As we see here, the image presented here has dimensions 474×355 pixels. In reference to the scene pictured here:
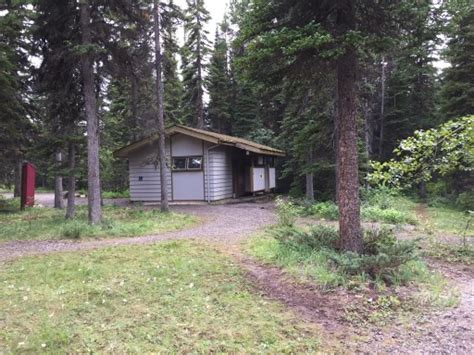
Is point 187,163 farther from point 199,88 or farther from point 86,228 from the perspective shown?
point 199,88

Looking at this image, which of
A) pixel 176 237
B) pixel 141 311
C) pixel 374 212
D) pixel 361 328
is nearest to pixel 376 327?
pixel 361 328

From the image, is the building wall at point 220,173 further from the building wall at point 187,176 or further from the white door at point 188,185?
the white door at point 188,185

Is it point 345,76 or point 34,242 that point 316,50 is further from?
point 34,242

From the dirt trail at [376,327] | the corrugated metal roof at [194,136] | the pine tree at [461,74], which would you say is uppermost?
the pine tree at [461,74]

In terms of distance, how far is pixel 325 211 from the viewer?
13.2 meters

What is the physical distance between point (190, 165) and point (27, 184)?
749 cm

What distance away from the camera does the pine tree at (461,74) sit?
59.5 feet

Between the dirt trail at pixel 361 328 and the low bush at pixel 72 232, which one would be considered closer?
the dirt trail at pixel 361 328

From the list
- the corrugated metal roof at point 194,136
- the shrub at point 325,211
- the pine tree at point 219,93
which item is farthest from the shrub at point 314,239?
the pine tree at point 219,93

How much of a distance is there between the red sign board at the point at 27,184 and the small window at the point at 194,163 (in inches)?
291

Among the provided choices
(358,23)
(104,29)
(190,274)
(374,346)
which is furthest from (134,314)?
(104,29)

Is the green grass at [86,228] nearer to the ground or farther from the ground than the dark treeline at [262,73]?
nearer to the ground

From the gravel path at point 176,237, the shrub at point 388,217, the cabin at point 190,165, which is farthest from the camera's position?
the cabin at point 190,165

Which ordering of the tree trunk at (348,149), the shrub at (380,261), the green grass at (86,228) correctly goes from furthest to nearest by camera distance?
the green grass at (86,228)
the tree trunk at (348,149)
the shrub at (380,261)
